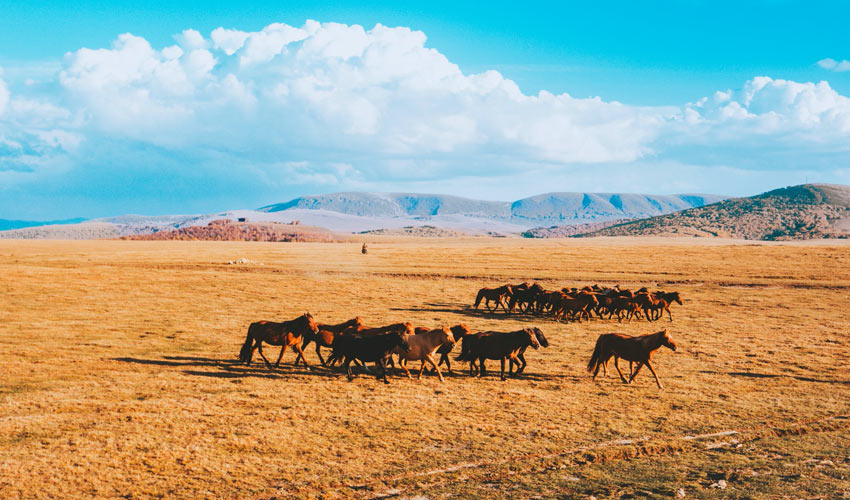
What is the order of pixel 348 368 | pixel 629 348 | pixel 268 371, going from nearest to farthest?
1. pixel 348 368
2. pixel 629 348
3. pixel 268 371

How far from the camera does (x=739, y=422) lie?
10898mm

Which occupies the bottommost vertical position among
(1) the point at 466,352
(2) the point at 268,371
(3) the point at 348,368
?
(2) the point at 268,371

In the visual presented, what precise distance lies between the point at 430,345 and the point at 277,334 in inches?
163

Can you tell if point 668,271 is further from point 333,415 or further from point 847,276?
point 333,415

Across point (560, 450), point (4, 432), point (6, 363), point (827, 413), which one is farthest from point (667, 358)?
point (6, 363)

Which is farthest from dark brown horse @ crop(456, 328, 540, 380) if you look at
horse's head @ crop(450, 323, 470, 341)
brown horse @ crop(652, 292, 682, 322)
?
brown horse @ crop(652, 292, 682, 322)

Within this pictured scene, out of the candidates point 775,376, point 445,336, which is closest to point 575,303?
point 775,376

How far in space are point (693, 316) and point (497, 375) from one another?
14.6 meters

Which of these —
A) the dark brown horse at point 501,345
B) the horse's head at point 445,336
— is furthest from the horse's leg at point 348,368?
the dark brown horse at point 501,345

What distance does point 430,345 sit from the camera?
13727 millimetres

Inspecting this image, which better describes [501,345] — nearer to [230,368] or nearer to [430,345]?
[430,345]

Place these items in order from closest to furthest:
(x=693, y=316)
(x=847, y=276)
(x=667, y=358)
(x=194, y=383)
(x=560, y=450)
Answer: (x=560, y=450), (x=194, y=383), (x=667, y=358), (x=693, y=316), (x=847, y=276)

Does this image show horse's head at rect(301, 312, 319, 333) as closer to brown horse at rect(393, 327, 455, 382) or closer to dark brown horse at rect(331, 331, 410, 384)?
dark brown horse at rect(331, 331, 410, 384)

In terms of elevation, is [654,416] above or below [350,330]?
below
